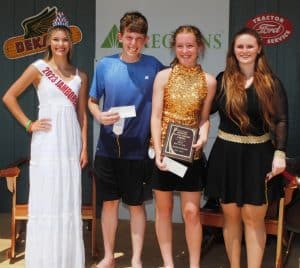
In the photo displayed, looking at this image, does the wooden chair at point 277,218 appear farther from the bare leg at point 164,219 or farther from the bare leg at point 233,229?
the bare leg at point 164,219

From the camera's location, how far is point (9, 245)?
184 inches

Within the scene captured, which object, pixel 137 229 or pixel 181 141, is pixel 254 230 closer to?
pixel 181 141

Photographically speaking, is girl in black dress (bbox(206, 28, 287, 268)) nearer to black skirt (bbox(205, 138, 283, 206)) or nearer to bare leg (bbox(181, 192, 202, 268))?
black skirt (bbox(205, 138, 283, 206))

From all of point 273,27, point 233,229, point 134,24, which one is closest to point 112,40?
point 273,27

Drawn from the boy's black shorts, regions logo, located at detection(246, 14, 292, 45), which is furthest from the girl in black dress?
regions logo, located at detection(246, 14, 292, 45)

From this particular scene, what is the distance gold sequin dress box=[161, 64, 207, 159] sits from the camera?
11.3 ft

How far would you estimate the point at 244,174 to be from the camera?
340cm

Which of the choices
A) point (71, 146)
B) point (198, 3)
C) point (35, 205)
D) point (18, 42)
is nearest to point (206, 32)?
point (198, 3)

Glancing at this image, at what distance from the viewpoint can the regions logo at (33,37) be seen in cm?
539

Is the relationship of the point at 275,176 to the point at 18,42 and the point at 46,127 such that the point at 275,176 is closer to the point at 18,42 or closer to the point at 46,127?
the point at 46,127

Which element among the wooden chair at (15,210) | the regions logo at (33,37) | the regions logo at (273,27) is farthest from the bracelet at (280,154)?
the regions logo at (33,37)

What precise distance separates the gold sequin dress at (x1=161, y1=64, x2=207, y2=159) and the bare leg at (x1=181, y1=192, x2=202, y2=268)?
0.46 metres

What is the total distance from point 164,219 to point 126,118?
0.71m

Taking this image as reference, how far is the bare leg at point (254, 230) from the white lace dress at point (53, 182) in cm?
109
